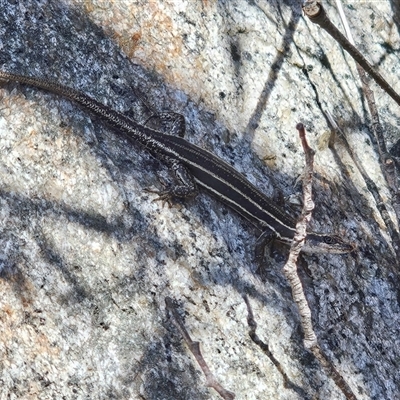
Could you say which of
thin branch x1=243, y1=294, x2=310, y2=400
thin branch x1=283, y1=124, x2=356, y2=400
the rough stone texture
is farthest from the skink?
thin branch x1=283, y1=124, x2=356, y2=400

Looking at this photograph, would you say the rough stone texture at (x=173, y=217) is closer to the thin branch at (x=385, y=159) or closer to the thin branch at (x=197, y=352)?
the thin branch at (x=197, y=352)

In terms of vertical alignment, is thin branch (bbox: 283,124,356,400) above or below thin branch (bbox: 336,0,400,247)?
below

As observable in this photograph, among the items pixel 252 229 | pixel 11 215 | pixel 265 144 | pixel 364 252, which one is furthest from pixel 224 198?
pixel 11 215

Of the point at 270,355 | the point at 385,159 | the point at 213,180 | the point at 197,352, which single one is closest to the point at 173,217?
the point at 213,180

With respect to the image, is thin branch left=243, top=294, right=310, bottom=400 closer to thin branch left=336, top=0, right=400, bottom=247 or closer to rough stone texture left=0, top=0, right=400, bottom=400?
rough stone texture left=0, top=0, right=400, bottom=400

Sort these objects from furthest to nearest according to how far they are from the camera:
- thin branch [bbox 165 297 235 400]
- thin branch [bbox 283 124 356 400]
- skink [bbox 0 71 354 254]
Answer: skink [bbox 0 71 354 254]
thin branch [bbox 165 297 235 400]
thin branch [bbox 283 124 356 400]
